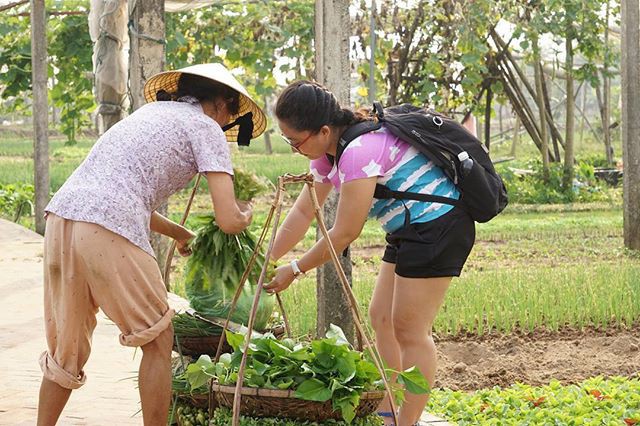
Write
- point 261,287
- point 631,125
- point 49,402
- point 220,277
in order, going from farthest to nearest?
1. point 631,125
2. point 220,277
3. point 49,402
4. point 261,287

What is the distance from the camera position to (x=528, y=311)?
681 centimetres

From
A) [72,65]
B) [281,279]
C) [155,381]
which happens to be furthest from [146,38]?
[72,65]

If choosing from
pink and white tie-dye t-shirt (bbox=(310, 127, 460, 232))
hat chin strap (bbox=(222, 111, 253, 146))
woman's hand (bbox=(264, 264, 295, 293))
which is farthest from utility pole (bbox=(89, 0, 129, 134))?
woman's hand (bbox=(264, 264, 295, 293))

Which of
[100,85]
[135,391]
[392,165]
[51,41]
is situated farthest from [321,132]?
[51,41]

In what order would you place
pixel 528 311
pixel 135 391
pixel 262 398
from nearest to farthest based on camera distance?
pixel 262 398 < pixel 135 391 < pixel 528 311

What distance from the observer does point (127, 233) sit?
3.62m

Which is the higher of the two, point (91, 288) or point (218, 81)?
point (218, 81)

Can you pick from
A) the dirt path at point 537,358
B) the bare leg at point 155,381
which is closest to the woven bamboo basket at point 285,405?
the bare leg at point 155,381

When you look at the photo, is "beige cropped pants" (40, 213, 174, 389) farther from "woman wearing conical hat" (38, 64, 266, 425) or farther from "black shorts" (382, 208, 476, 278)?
"black shorts" (382, 208, 476, 278)

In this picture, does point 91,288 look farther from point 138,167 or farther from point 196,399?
point 196,399

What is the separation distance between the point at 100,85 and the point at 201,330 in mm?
5290

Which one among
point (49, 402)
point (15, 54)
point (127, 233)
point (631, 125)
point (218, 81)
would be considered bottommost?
point (49, 402)

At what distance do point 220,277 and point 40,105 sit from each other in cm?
815

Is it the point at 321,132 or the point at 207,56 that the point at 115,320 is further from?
the point at 207,56
